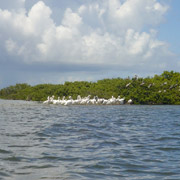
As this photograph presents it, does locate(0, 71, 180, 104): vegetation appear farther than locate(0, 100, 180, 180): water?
Yes

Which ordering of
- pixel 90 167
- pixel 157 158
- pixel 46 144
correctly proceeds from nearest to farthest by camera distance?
pixel 90 167, pixel 157 158, pixel 46 144

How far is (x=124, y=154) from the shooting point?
8.38m

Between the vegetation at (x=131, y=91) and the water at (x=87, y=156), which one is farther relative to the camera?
the vegetation at (x=131, y=91)

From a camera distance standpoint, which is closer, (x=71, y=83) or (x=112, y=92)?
(x=112, y=92)

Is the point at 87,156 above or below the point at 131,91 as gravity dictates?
below

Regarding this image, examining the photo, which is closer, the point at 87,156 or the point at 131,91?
the point at 87,156

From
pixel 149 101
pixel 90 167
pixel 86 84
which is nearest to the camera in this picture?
pixel 90 167

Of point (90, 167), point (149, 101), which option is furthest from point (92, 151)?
point (149, 101)

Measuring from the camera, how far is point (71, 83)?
60625mm

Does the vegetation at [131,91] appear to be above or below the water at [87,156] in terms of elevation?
above

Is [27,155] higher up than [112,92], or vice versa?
[112,92]

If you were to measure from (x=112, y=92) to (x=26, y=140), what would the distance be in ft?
130

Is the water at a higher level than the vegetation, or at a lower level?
lower

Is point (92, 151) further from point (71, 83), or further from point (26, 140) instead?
point (71, 83)
